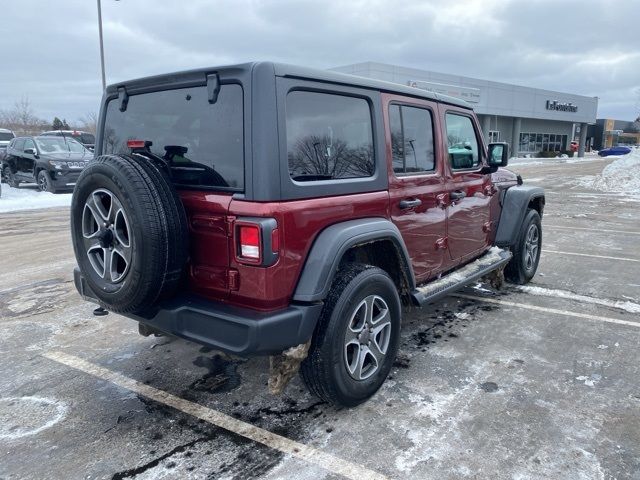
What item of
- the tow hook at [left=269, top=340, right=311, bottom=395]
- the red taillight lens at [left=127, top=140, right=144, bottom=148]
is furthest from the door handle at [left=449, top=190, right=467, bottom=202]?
the red taillight lens at [left=127, top=140, right=144, bottom=148]

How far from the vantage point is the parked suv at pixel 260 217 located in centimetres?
257

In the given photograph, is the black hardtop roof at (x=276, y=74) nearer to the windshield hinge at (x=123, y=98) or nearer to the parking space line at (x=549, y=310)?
the windshield hinge at (x=123, y=98)

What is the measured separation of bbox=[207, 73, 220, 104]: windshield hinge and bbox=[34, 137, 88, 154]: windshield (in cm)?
1397

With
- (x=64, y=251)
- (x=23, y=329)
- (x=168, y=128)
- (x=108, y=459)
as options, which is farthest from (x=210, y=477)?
(x=64, y=251)

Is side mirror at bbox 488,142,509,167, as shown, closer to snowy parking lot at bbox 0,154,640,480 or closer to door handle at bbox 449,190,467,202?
door handle at bbox 449,190,467,202

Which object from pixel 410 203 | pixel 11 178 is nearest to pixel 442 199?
pixel 410 203

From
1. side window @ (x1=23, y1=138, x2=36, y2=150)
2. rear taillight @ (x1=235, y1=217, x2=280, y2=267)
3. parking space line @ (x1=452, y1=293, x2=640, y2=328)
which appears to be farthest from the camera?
side window @ (x1=23, y1=138, x2=36, y2=150)

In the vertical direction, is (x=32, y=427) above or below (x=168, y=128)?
below

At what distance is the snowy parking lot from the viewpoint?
8.40ft

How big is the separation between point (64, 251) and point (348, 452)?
6.38 meters

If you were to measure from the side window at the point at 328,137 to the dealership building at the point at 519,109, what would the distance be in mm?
28173

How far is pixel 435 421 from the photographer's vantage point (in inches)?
115

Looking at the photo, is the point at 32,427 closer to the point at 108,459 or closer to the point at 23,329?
the point at 108,459

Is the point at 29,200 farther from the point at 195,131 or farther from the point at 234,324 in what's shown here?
the point at 234,324
